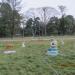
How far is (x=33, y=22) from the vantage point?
2603 inches

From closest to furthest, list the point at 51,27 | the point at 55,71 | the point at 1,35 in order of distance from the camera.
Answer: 1. the point at 55,71
2. the point at 1,35
3. the point at 51,27

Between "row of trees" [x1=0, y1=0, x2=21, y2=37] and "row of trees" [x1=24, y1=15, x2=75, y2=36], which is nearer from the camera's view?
"row of trees" [x1=0, y1=0, x2=21, y2=37]

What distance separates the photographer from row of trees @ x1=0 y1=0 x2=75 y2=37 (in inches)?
2087

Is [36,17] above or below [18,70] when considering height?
above

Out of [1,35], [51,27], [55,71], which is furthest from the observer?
[51,27]

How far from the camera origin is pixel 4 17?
53531mm

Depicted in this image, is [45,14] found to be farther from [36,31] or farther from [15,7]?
[15,7]

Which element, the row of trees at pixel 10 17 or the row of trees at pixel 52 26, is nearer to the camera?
the row of trees at pixel 10 17

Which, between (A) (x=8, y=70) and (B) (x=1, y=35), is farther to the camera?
(B) (x=1, y=35)

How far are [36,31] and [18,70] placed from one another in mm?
57064

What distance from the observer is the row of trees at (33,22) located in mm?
53000

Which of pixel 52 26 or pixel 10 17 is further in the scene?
pixel 52 26

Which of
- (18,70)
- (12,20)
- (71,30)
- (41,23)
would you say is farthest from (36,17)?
(18,70)

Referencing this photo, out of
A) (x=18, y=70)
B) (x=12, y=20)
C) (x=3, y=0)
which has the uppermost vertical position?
(x=3, y=0)
